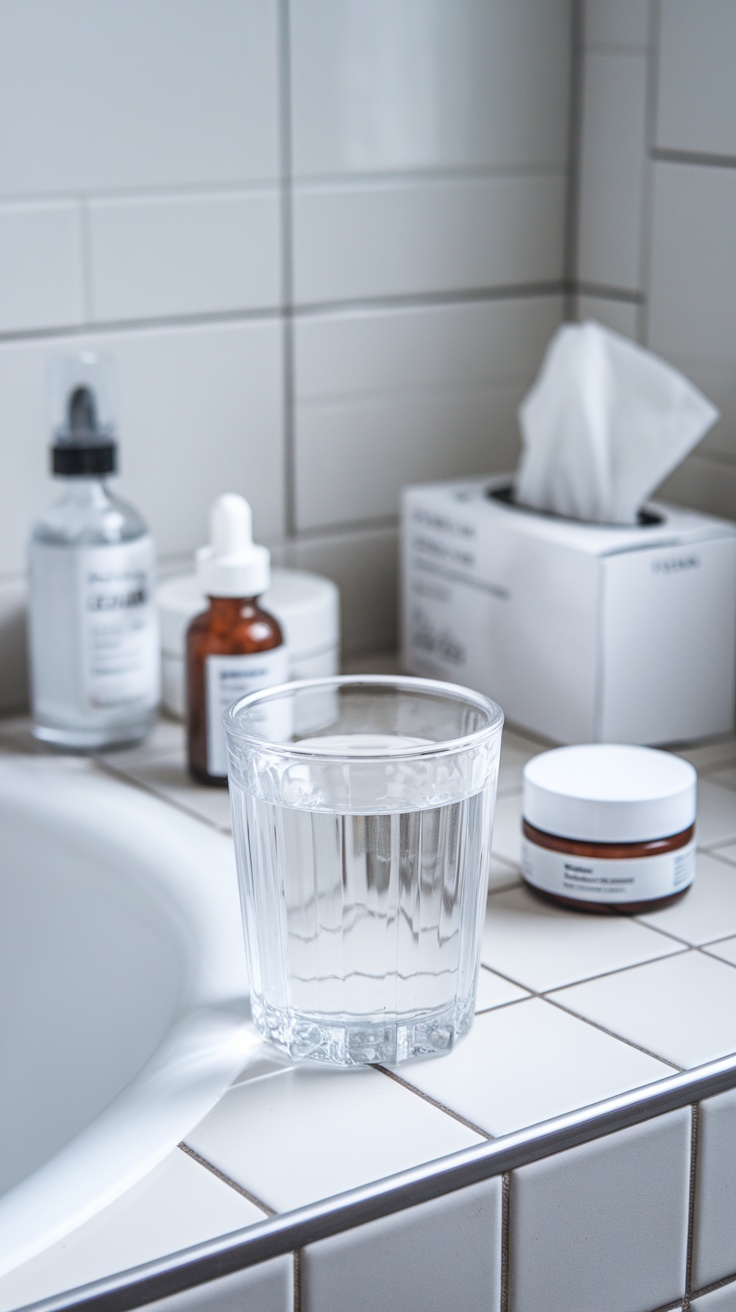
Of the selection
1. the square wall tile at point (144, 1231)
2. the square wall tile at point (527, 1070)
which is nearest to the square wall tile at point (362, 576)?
the square wall tile at point (527, 1070)

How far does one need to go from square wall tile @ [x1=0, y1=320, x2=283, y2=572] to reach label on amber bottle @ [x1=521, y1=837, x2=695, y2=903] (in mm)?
412

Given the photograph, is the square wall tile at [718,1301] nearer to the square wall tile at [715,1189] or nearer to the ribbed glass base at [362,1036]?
the square wall tile at [715,1189]

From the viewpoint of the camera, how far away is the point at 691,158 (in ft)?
3.37

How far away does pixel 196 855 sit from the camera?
30.3 inches

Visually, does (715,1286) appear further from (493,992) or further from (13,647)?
(13,647)

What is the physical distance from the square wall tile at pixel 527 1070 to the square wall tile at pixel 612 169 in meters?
0.63

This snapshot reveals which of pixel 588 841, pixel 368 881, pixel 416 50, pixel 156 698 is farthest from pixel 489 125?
pixel 368 881

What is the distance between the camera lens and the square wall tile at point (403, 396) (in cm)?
107

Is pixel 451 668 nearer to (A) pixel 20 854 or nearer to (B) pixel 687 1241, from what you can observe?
(A) pixel 20 854

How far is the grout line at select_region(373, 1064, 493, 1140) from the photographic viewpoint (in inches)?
21.7

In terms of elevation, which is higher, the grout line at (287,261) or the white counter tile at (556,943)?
the grout line at (287,261)

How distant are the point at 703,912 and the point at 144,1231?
1.08ft

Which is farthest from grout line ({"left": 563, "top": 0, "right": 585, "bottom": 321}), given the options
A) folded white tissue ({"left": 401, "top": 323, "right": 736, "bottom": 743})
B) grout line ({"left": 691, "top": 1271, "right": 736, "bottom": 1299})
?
grout line ({"left": 691, "top": 1271, "right": 736, "bottom": 1299})

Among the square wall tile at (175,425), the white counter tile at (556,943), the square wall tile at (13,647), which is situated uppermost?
the square wall tile at (175,425)
